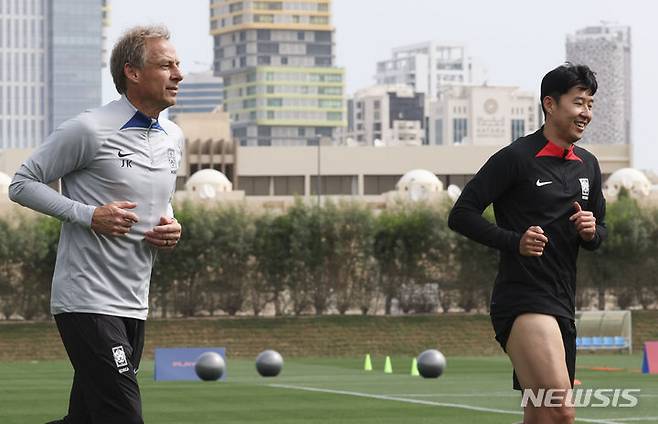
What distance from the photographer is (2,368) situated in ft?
137

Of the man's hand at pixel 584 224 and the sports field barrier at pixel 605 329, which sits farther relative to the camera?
the sports field barrier at pixel 605 329

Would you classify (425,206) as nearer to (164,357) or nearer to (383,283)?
(383,283)

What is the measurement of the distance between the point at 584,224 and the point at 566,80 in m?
0.77

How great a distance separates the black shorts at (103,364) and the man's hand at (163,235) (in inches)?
15.1

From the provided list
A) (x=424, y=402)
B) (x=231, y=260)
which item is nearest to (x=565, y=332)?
(x=424, y=402)

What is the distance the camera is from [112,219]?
7.81m

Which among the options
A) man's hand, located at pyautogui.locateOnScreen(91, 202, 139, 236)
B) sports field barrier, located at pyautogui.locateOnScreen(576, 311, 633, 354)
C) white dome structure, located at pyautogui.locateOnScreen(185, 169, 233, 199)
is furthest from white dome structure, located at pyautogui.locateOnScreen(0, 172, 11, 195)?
man's hand, located at pyautogui.locateOnScreen(91, 202, 139, 236)

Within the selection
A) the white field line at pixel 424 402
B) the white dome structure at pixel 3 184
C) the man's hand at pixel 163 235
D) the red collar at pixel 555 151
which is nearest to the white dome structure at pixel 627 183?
the white dome structure at pixel 3 184

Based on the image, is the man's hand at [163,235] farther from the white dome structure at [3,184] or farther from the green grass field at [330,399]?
the white dome structure at [3,184]

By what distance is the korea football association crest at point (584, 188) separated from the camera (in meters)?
8.80

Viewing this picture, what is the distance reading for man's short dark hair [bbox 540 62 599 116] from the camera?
8.84 m

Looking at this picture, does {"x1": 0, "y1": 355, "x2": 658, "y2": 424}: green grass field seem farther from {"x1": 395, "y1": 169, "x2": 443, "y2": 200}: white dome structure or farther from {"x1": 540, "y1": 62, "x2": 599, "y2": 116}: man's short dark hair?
{"x1": 395, "y1": 169, "x2": 443, "y2": 200}: white dome structure

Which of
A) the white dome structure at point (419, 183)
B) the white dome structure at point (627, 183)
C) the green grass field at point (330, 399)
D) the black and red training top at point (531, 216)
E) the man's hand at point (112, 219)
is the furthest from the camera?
the white dome structure at point (627, 183)

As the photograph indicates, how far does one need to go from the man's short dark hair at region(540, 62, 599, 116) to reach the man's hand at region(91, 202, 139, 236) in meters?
2.28
